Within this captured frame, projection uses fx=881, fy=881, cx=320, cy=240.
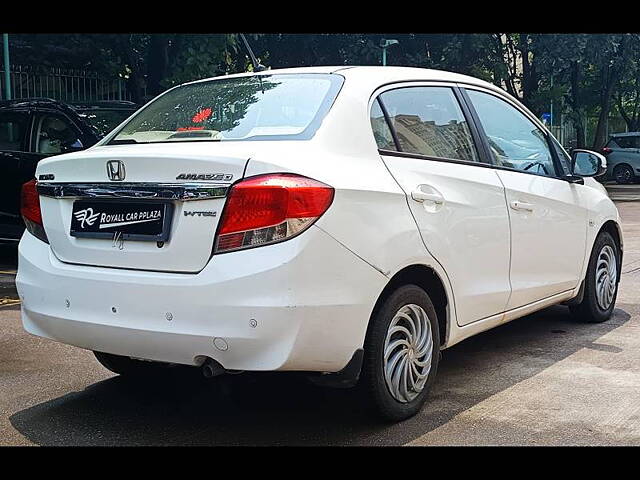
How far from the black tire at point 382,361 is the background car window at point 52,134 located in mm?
6004

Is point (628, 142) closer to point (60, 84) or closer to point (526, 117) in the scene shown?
point (60, 84)

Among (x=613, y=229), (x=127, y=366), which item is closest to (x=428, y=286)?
(x=127, y=366)

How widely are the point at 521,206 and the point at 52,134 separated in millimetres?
5790

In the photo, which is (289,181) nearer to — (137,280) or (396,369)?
(137,280)

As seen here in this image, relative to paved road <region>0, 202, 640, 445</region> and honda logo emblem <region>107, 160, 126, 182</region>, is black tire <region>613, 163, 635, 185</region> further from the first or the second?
honda logo emblem <region>107, 160, 126, 182</region>

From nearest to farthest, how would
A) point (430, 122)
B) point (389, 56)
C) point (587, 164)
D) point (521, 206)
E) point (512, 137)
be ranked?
point (430, 122), point (521, 206), point (512, 137), point (587, 164), point (389, 56)

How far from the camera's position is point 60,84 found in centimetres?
1703

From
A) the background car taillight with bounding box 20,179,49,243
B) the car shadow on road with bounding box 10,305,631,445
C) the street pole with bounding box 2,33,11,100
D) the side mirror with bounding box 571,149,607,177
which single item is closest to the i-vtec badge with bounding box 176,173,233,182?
the background car taillight with bounding box 20,179,49,243

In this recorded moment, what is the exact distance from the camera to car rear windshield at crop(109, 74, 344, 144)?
409 cm

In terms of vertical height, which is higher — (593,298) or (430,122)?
(430,122)

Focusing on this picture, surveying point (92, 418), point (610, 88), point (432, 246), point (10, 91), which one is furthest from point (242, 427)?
point (610, 88)

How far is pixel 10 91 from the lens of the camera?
50.4 ft

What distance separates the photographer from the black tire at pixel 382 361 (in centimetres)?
393

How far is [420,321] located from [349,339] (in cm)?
65
